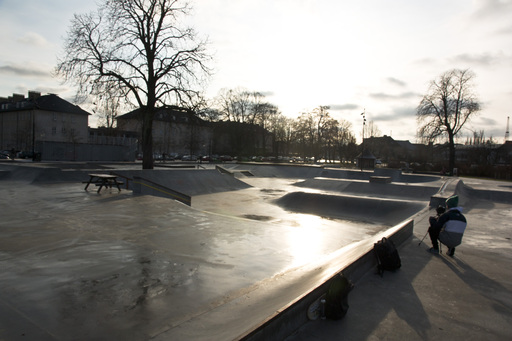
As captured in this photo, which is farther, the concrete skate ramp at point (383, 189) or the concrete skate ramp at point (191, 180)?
the concrete skate ramp at point (191, 180)

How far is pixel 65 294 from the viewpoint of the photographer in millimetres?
4324

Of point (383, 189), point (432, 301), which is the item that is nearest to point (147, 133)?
point (383, 189)

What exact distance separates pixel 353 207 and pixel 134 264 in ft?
43.9

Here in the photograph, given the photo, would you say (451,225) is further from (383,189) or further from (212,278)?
(383,189)

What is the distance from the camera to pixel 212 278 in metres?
5.25

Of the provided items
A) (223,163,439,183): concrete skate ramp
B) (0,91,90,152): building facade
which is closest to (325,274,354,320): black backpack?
(223,163,439,183): concrete skate ramp

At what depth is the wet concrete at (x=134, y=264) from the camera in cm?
364

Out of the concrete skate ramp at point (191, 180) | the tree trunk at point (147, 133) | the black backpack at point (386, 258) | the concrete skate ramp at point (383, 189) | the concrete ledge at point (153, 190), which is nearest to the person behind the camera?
the black backpack at point (386, 258)

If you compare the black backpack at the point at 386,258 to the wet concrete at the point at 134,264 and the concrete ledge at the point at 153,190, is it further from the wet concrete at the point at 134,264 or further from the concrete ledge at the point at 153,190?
the concrete ledge at the point at 153,190

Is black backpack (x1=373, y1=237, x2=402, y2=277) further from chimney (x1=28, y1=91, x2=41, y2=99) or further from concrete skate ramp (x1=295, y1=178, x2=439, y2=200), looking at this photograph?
chimney (x1=28, y1=91, x2=41, y2=99)

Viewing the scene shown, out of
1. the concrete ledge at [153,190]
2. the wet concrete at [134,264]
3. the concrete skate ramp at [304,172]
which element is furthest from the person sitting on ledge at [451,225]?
the concrete skate ramp at [304,172]

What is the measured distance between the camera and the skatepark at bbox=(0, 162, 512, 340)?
3609mm

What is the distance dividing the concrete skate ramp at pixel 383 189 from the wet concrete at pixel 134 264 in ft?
31.3

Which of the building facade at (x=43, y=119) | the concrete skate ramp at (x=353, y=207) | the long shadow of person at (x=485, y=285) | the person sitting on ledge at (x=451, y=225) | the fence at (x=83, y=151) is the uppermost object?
the building facade at (x=43, y=119)
